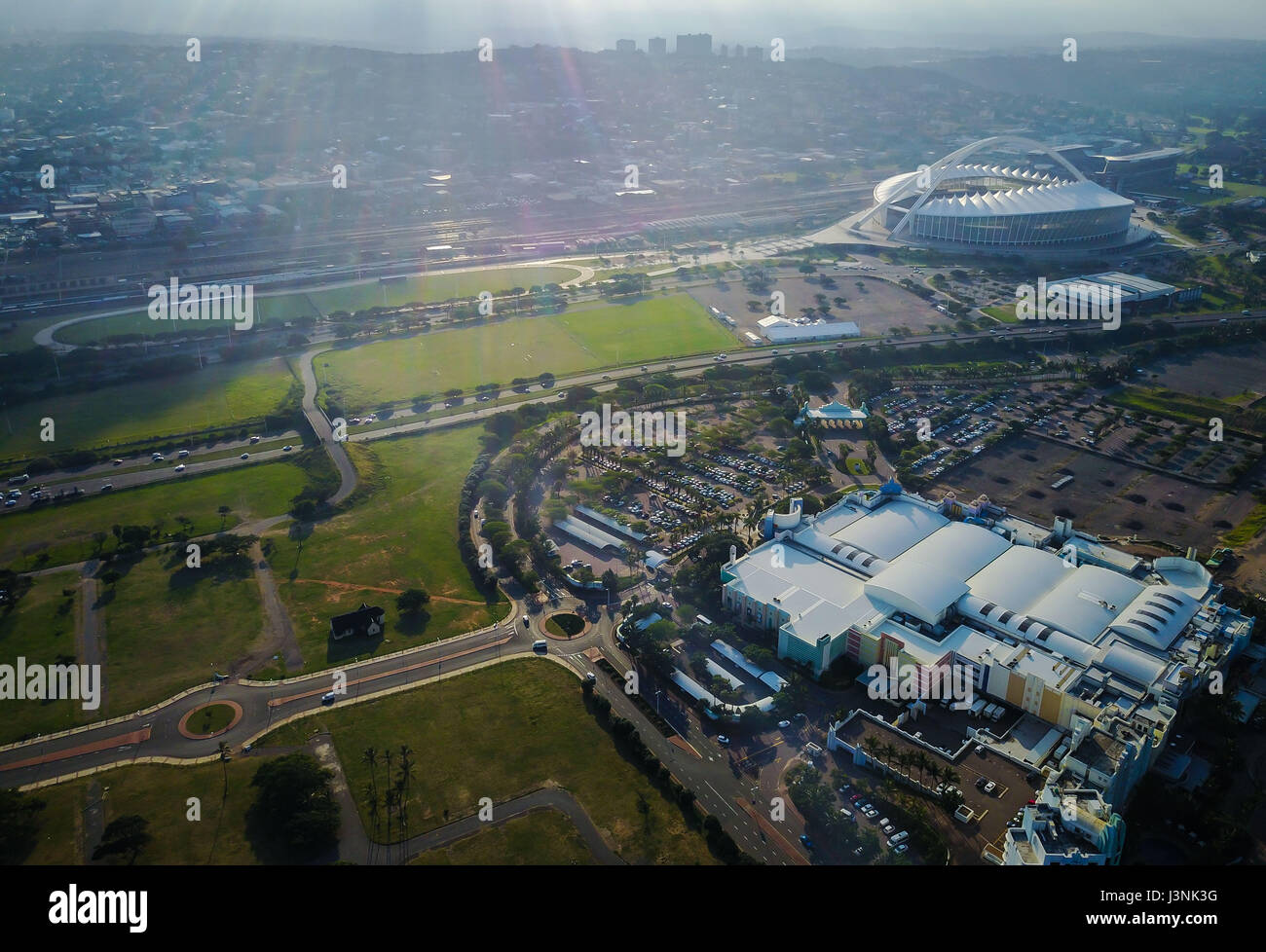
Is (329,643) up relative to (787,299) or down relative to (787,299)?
down

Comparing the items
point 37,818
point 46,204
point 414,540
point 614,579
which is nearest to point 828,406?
point 614,579

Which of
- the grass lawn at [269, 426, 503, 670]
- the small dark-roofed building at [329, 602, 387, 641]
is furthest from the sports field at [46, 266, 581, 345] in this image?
the small dark-roofed building at [329, 602, 387, 641]

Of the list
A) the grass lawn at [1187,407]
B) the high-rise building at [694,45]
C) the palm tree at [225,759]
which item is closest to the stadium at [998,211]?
the grass lawn at [1187,407]

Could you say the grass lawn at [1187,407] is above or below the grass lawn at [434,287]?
below

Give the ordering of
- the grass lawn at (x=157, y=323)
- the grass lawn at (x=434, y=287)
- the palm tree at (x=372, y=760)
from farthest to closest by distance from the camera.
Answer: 1. the grass lawn at (x=434, y=287)
2. the grass lawn at (x=157, y=323)
3. the palm tree at (x=372, y=760)

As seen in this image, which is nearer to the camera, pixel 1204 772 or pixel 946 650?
pixel 1204 772

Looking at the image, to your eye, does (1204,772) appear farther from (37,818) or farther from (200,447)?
(200,447)

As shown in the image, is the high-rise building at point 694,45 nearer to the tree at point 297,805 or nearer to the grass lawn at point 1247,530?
the grass lawn at point 1247,530
